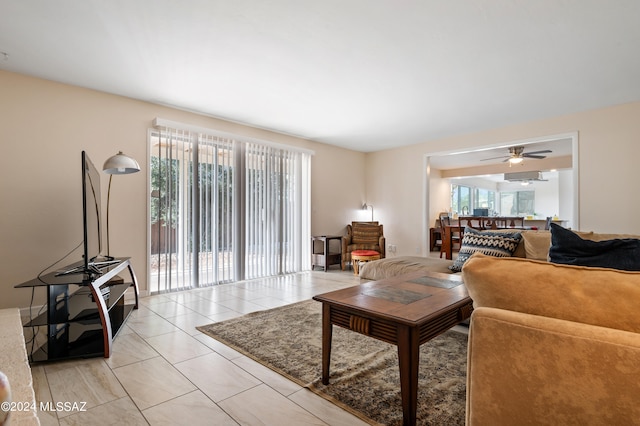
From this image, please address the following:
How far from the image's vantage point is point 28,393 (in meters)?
1.26

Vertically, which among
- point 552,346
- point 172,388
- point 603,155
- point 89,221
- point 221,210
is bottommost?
point 172,388

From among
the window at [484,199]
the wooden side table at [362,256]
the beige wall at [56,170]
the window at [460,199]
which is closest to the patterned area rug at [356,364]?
the beige wall at [56,170]

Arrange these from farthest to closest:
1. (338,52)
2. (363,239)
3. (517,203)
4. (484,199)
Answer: (517,203) < (484,199) < (363,239) < (338,52)

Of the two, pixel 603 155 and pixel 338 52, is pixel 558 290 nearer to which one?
pixel 338 52

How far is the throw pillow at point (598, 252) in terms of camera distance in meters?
1.90

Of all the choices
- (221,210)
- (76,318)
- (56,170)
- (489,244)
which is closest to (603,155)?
(489,244)

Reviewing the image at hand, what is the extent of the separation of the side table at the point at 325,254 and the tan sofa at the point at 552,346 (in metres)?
4.78

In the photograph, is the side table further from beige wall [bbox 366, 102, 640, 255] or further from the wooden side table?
beige wall [bbox 366, 102, 640, 255]

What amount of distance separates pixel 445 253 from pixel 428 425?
5.84 meters

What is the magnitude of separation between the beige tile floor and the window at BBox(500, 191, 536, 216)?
1272cm

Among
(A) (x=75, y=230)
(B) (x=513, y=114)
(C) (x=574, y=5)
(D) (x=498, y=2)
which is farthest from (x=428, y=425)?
(B) (x=513, y=114)

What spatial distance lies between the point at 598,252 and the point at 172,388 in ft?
9.18

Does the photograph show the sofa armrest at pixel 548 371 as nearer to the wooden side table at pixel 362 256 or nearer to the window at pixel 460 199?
the wooden side table at pixel 362 256

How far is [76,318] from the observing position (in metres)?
2.42
